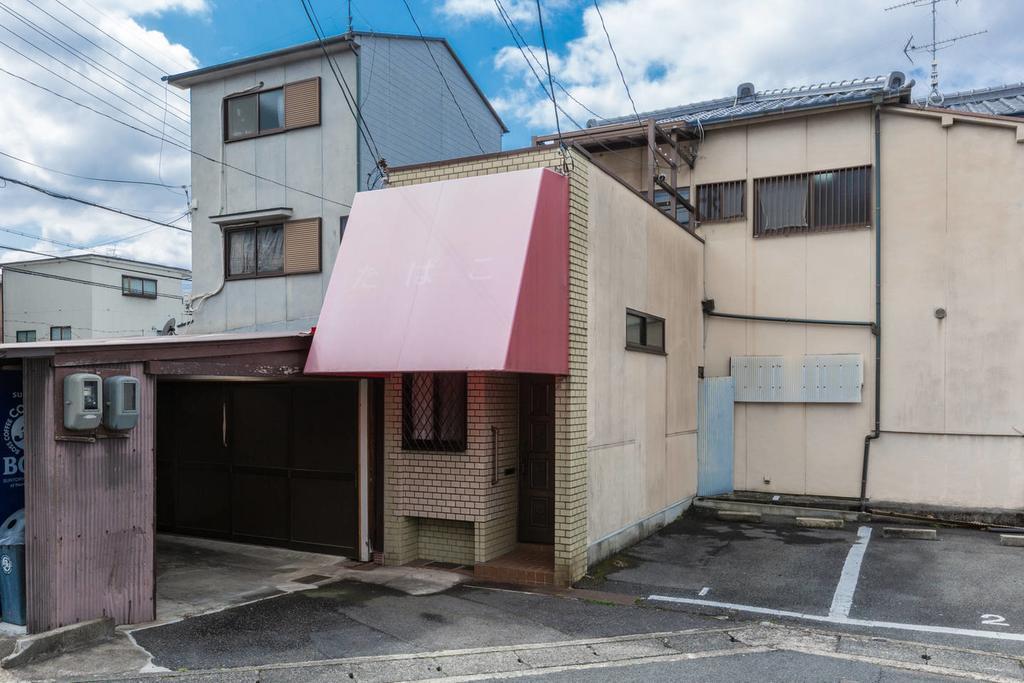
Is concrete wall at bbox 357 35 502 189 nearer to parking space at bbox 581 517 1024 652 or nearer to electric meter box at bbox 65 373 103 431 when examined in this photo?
electric meter box at bbox 65 373 103 431

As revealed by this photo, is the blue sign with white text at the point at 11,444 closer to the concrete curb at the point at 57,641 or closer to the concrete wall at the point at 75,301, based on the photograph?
the concrete curb at the point at 57,641

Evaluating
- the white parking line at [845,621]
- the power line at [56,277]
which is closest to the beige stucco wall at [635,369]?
the white parking line at [845,621]

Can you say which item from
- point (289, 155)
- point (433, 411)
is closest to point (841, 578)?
point (433, 411)

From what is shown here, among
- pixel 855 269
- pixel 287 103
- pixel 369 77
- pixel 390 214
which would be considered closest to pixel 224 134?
pixel 287 103

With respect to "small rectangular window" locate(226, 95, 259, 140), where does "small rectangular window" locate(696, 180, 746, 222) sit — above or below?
below

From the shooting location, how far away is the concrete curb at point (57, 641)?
5672 mm

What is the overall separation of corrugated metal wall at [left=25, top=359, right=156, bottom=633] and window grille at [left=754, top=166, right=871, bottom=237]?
10.5 meters

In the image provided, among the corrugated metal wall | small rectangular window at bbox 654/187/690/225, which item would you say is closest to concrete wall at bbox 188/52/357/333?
small rectangular window at bbox 654/187/690/225

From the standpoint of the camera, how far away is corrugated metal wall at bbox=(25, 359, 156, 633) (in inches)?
239

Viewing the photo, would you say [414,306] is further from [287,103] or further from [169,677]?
[287,103]

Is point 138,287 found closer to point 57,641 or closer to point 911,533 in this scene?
point 57,641

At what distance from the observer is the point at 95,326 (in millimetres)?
29797

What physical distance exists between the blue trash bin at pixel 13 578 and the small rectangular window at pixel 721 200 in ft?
37.5

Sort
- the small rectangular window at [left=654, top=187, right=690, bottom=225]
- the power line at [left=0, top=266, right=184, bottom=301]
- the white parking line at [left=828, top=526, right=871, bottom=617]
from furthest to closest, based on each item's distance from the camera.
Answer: the power line at [left=0, top=266, right=184, bottom=301] → the small rectangular window at [left=654, top=187, right=690, bottom=225] → the white parking line at [left=828, top=526, right=871, bottom=617]
